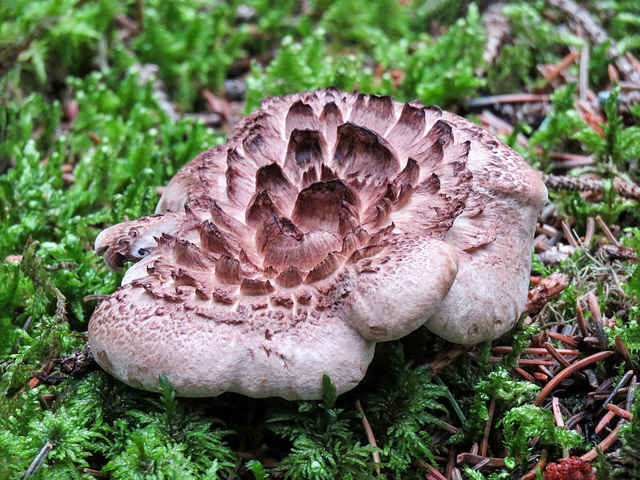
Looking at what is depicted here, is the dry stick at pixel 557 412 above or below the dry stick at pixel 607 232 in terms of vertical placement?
below

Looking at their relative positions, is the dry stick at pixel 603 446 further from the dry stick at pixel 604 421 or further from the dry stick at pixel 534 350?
the dry stick at pixel 534 350

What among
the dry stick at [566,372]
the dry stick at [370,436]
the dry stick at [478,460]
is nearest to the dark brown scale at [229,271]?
the dry stick at [370,436]

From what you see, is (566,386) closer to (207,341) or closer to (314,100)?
(207,341)

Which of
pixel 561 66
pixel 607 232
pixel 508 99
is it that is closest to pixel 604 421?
pixel 607 232

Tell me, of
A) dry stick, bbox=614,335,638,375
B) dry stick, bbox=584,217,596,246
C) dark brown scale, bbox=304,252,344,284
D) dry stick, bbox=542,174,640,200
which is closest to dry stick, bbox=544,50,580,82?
dry stick, bbox=542,174,640,200

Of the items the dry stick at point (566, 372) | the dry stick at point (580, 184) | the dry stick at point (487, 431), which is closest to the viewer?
the dry stick at point (487, 431)

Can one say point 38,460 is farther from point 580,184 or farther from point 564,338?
point 580,184
